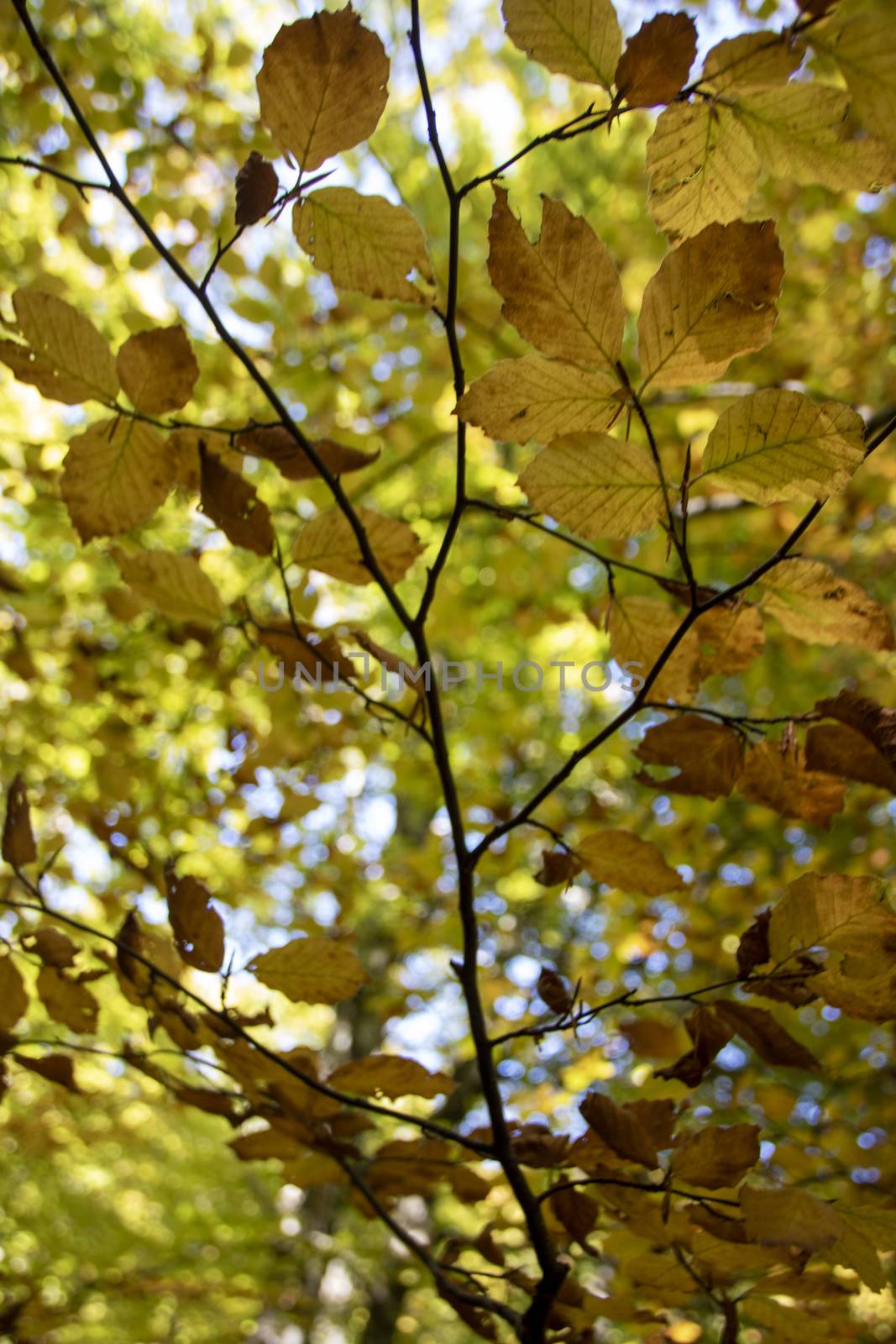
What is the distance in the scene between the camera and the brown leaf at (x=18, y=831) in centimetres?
85

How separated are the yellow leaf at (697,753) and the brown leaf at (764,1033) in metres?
0.18

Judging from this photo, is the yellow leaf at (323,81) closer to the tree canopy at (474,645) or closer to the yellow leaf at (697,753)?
the tree canopy at (474,645)

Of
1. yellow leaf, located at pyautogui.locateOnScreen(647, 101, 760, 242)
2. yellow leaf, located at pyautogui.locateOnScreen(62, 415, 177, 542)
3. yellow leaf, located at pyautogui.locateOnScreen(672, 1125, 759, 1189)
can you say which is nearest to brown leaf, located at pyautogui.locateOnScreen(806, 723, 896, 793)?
yellow leaf, located at pyautogui.locateOnScreen(672, 1125, 759, 1189)

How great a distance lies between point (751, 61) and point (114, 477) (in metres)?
0.62

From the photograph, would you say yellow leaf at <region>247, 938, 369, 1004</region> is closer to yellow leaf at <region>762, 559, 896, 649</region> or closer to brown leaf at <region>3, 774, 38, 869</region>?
brown leaf at <region>3, 774, 38, 869</region>

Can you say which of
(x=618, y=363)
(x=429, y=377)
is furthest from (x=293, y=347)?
(x=618, y=363)

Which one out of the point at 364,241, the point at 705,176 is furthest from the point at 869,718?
the point at 364,241

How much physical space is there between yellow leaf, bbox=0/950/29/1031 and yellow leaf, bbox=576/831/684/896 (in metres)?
0.58

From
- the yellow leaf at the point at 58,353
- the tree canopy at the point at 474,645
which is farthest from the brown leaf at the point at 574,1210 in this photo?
the yellow leaf at the point at 58,353

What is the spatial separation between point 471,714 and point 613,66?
3.01m

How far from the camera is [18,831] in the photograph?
0.88m

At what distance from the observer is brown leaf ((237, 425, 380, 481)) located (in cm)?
81

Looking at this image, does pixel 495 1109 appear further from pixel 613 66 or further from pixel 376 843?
pixel 376 843

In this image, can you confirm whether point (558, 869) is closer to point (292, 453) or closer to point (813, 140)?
point (292, 453)
